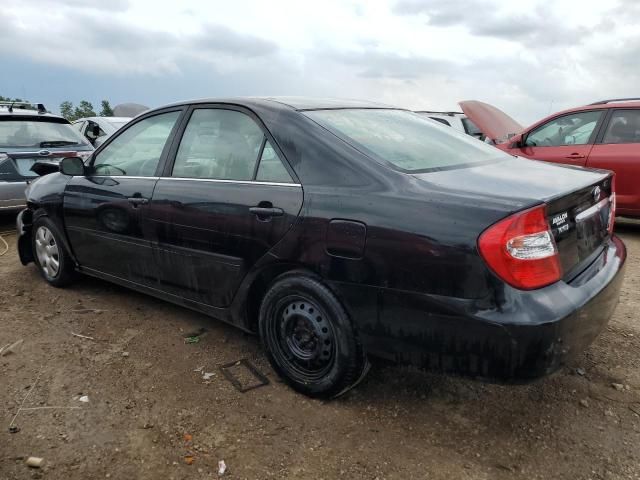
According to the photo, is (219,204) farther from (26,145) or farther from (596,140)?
(596,140)

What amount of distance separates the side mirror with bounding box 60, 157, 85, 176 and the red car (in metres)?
5.26

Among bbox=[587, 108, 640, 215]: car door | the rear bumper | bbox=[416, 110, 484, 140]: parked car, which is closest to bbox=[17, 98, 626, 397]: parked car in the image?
the rear bumper

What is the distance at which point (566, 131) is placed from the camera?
6.72 m

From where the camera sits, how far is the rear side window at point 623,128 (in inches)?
240

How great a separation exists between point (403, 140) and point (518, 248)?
1050 mm

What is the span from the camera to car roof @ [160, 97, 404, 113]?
9.82 ft

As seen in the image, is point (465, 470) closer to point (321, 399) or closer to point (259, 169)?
point (321, 399)

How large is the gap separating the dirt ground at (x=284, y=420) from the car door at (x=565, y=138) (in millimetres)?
3533

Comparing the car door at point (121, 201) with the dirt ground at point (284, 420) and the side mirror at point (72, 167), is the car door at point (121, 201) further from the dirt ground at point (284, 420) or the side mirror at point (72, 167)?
the dirt ground at point (284, 420)

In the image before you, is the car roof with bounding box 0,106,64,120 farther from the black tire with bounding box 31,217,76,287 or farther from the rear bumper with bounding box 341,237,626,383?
the rear bumper with bounding box 341,237,626,383

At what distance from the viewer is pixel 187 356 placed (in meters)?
3.29

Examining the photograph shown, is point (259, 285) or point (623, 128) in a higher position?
point (623, 128)

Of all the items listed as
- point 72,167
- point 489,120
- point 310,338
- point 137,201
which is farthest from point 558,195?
point 489,120

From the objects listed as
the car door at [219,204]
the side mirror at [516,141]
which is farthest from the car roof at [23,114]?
the side mirror at [516,141]
